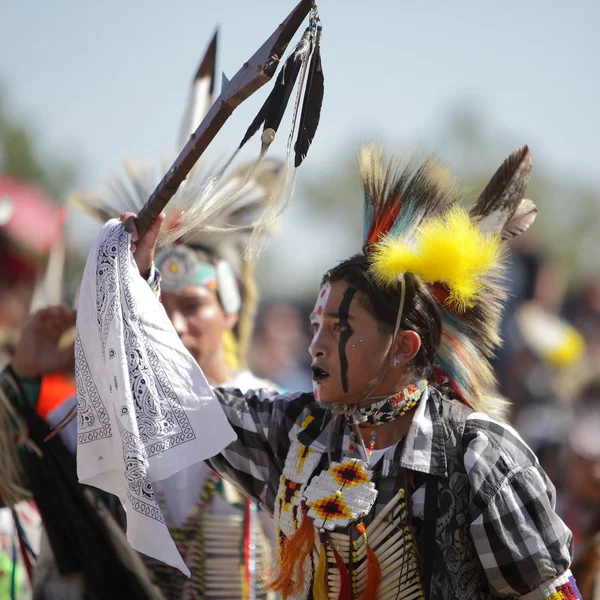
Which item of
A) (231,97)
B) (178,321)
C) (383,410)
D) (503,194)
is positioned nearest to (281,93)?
(231,97)

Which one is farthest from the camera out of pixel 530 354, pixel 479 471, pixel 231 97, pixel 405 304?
pixel 530 354

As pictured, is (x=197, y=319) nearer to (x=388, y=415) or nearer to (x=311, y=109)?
(x=388, y=415)

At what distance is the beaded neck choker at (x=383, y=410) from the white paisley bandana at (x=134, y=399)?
0.37 metres

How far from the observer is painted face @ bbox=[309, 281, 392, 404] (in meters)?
2.66

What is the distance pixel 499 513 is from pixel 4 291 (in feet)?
12.6

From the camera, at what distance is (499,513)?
2428 mm

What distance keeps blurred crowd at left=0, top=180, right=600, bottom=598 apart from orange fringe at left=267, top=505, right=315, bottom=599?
96cm

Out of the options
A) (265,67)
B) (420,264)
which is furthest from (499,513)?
(265,67)

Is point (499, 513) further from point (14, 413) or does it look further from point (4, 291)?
point (4, 291)

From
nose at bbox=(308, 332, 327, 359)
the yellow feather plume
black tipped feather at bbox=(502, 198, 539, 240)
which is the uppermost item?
black tipped feather at bbox=(502, 198, 539, 240)

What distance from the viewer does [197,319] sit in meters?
3.67

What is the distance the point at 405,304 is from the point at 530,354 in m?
5.07

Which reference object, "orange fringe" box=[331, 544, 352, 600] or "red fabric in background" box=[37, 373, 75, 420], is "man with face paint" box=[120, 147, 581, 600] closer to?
"orange fringe" box=[331, 544, 352, 600]

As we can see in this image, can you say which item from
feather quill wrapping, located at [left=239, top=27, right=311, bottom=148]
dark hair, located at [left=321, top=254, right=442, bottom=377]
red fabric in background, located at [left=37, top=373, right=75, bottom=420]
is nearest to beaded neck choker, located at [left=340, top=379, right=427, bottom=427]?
dark hair, located at [left=321, top=254, right=442, bottom=377]
